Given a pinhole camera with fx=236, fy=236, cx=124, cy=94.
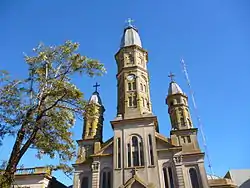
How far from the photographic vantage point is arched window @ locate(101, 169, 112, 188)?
28.5m

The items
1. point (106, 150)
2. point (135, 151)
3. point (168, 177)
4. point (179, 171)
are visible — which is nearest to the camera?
point (179, 171)

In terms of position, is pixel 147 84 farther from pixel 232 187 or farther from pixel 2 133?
pixel 2 133

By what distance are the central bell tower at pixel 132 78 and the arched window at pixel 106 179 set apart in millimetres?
7559

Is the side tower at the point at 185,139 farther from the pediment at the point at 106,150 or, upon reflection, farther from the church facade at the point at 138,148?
the pediment at the point at 106,150

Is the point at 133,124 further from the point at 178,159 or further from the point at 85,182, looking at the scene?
the point at 85,182

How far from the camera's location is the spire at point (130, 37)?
41281mm

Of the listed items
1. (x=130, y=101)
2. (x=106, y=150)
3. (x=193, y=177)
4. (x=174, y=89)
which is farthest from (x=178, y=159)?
(x=174, y=89)

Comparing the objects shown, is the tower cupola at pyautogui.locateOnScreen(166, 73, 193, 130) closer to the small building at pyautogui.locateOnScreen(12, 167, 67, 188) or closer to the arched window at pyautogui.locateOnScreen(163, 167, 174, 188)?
the arched window at pyautogui.locateOnScreen(163, 167, 174, 188)

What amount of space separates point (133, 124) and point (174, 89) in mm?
11764

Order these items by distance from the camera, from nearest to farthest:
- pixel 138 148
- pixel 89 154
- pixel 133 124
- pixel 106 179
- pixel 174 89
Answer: pixel 106 179 < pixel 138 148 < pixel 133 124 < pixel 89 154 < pixel 174 89

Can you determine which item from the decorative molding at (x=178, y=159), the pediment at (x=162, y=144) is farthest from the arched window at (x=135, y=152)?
the decorative molding at (x=178, y=159)

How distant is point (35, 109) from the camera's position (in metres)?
14.0

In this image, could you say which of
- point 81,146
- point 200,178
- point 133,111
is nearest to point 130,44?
point 133,111

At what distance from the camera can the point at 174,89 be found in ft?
129
